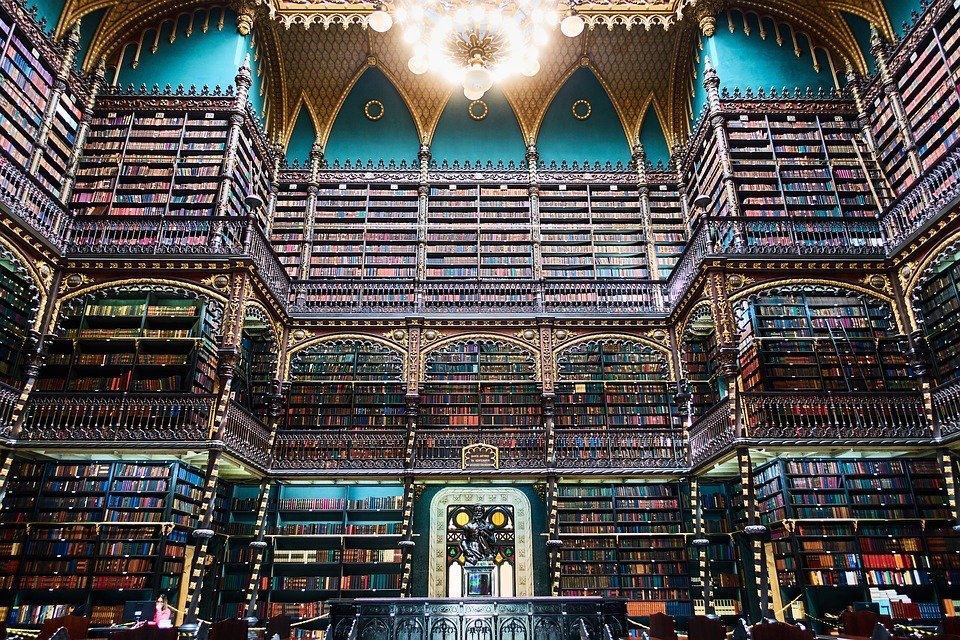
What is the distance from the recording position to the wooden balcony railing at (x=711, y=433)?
310 inches

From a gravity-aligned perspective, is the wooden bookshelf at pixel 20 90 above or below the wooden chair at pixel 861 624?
above

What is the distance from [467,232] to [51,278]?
648 centimetres

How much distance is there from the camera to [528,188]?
469 inches

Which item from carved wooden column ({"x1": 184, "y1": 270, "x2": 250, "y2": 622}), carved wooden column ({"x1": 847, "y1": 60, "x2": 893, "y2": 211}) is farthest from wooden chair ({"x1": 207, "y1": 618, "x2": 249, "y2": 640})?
carved wooden column ({"x1": 847, "y1": 60, "x2": 893, "y2": 211})

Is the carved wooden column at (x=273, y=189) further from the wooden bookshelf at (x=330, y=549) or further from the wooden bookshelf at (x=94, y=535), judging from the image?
the wooden bookshelf at (x=94, y=535)

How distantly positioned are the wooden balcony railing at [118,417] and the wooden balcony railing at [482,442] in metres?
3.17

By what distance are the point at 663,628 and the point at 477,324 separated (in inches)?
228

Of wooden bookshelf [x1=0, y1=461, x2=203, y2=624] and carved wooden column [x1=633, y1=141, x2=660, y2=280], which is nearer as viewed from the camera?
wooden bookshelf [x1=0, y1=461, x2=203, y2=624]

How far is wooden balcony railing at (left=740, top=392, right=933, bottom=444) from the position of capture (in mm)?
7445

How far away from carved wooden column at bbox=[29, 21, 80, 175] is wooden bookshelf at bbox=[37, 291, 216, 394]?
83.9 inches

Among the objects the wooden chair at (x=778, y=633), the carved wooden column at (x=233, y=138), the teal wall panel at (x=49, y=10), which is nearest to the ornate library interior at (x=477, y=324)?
the carved wooden column at (x=233, y=138)

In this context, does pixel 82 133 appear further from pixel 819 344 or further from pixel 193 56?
pixel 819 344

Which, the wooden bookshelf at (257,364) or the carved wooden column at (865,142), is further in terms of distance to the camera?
the wooden bookshelf at (257,364)

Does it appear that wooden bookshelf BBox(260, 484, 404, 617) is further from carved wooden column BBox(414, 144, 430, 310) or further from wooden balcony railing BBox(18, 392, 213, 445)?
carved wooden column BBox(414, 144, 430, 310)
